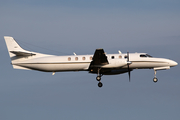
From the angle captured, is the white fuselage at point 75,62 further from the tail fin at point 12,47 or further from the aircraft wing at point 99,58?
the tail fin at point 12,47

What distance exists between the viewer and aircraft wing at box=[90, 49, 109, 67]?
92.4 feet

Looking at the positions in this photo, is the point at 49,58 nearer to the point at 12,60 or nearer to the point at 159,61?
the point at 12,60

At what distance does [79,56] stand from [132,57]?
525cm

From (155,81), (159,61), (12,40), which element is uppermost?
(12,40)

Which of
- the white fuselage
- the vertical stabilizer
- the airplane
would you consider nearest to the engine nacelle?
the airplane

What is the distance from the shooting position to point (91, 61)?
29828 millimetres

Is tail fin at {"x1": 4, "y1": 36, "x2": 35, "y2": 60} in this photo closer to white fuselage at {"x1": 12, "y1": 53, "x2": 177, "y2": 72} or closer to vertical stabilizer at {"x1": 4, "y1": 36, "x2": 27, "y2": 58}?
vertical stabilizer at {"x1": 4, "y1": 36, "x2": 27, "y2": 58}

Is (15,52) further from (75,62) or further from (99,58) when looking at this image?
(99,58)

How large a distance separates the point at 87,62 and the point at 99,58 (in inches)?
78.0

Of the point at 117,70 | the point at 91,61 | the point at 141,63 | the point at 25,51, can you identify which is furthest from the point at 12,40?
the point at 141,63

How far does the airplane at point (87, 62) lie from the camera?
2997cm

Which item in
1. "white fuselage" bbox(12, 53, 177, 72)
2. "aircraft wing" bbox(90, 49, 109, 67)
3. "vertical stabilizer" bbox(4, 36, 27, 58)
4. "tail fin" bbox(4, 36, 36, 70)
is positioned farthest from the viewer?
"vertical stabilizer" bbox(4, 36, 27, 58)

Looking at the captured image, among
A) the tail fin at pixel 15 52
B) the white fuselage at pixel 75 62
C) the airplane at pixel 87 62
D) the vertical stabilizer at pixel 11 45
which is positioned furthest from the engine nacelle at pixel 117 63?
the vertical stabilizer at pixel 11 45

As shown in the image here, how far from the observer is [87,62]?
101 ft
